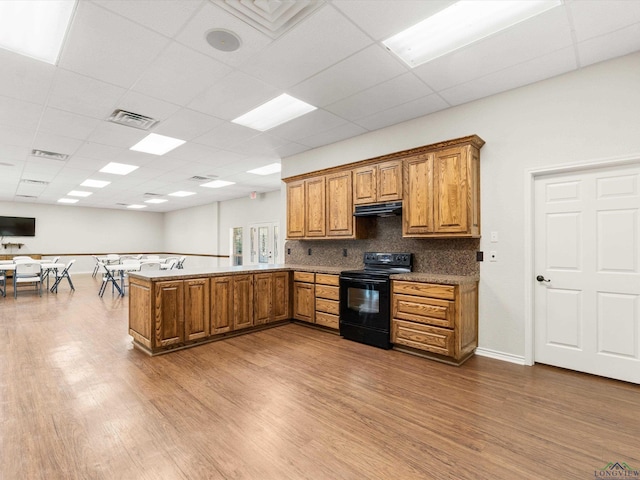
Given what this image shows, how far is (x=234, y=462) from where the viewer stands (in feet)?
5.93

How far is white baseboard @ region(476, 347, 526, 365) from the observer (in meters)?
3.30

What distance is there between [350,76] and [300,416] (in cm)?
301

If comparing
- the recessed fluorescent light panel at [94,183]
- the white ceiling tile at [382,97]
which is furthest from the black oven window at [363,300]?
the recessed fluorescent light panel at [94,183]

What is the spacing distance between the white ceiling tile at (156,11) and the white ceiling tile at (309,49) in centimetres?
65

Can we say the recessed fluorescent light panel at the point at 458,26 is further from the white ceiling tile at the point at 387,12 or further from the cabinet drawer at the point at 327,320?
the cabinet drawer at the point at 327,320

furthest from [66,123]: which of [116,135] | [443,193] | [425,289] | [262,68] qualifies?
[425,289]

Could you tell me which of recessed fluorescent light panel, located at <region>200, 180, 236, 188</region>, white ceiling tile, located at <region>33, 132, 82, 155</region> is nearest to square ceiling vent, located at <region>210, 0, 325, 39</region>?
white ceiling tile, located at <region>33, 132, 82, 155</region>

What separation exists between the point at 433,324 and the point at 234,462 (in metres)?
2.30

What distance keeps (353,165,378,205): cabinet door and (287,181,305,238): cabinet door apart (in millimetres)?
1044

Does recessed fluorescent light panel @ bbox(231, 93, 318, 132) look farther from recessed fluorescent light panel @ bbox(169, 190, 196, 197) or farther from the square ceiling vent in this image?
recessed fluorescent light panel @ bbox(169, 190, 196, 197)

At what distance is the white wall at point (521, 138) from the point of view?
284cm

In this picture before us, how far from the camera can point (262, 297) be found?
4543 millimetres

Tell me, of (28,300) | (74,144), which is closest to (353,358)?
(74,144)

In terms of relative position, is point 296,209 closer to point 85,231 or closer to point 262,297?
point 262,297
